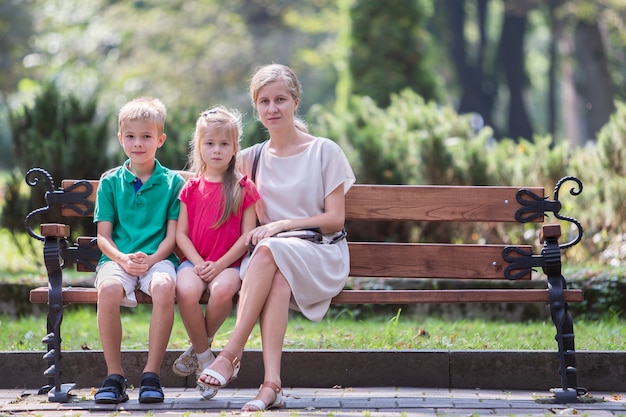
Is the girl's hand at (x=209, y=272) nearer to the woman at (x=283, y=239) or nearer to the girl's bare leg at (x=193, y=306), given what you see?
the girl's bare leg at (x=193, y=306)

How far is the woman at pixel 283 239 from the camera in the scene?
15.5 feet

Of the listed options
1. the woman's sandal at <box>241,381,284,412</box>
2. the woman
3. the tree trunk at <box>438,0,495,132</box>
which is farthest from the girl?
the tree trunk at <box>438,0,495,132</box>

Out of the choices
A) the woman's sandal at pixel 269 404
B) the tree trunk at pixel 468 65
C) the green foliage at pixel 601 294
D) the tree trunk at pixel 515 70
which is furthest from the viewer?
the tree trunk at pixel 468 65

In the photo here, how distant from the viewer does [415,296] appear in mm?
4961

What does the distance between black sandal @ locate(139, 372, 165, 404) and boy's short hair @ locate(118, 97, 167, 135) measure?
126 centimetres

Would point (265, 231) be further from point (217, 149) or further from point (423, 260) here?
point (423, 260)

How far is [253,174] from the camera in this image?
5.36 meters

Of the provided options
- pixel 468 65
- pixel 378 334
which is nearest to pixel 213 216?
pixel 378 334

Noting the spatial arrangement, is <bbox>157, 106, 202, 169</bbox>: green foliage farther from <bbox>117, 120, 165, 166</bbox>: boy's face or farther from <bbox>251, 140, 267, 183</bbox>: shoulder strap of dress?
<bbox>117, 120, 165, 166</bbox>: boy's face

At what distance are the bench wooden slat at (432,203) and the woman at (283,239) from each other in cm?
33

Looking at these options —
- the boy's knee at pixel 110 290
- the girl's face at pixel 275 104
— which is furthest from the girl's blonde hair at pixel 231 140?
the boy's knee at pixel 110 290

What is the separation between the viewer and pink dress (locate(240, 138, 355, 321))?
4.96 meters

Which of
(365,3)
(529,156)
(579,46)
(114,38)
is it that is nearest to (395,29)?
(365,3)

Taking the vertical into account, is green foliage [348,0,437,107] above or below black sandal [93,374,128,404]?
above
